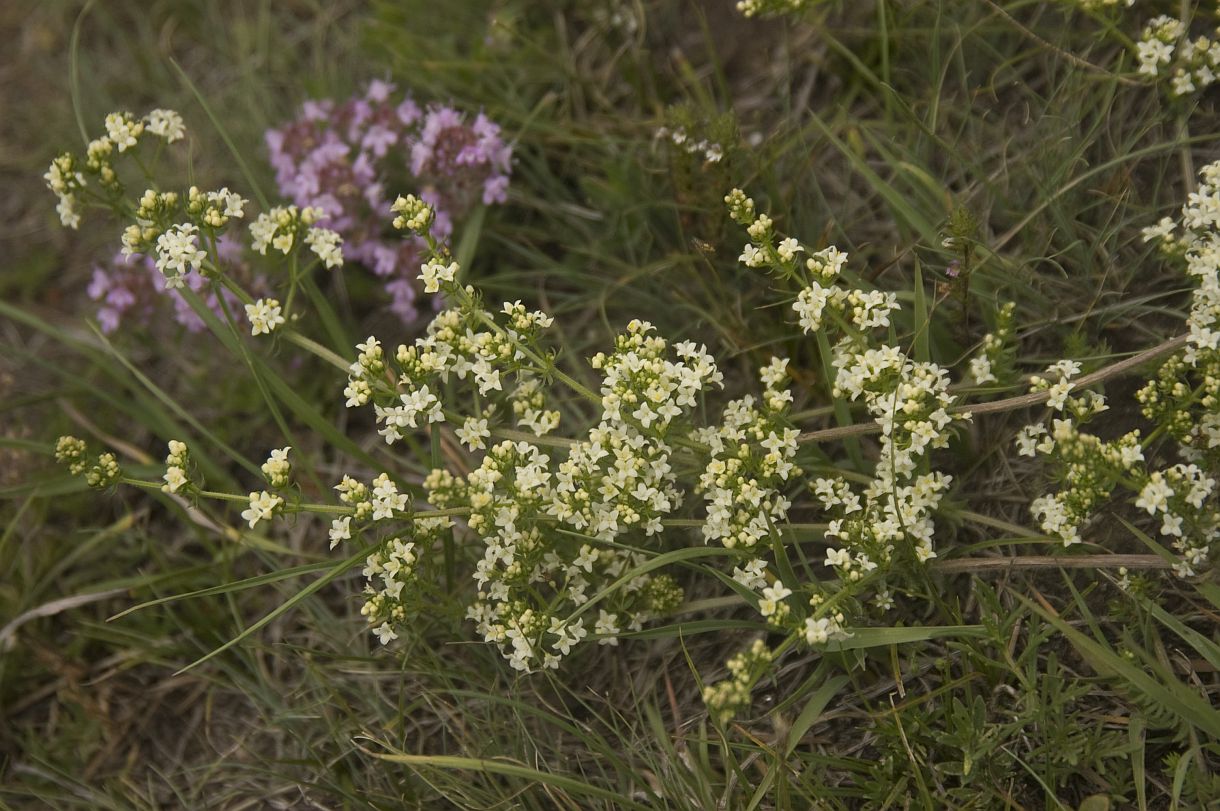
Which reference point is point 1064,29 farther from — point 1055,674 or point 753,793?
point 753,793

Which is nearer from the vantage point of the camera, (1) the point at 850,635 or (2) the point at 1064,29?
(1) the point at 850,635

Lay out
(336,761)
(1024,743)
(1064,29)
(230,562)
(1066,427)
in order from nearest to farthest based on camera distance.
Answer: (1066,427) < (1024,743) < (336,761) < (1064,29) < (230,562)

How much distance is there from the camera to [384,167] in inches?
156

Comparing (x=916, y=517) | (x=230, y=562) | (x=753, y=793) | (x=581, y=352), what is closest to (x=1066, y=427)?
(x=916, y=517)

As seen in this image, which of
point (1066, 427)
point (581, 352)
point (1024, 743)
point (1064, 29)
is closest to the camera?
point (1066, 427)

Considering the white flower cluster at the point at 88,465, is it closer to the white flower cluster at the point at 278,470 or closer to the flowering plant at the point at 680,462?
the flowering plant at the point at 680,462

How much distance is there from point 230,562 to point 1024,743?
252 centimetres

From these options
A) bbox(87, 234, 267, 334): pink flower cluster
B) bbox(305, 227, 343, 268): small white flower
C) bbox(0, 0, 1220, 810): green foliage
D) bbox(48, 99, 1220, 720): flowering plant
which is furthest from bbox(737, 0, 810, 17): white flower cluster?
bbox(87, 234, 267, 334): pink flower cluster

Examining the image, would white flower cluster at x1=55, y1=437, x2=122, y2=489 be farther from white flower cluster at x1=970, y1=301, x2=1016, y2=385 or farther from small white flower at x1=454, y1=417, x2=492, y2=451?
white flower cluster at x1=970, y1=301, x2=1016, y2=385

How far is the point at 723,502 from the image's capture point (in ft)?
8.53

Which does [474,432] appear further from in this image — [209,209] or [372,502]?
[209,209]

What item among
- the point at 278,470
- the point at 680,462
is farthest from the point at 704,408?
the point at 278,470

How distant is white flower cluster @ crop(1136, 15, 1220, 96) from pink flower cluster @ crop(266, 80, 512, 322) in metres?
2.05

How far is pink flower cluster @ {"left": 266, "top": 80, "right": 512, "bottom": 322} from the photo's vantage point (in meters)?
3.63
